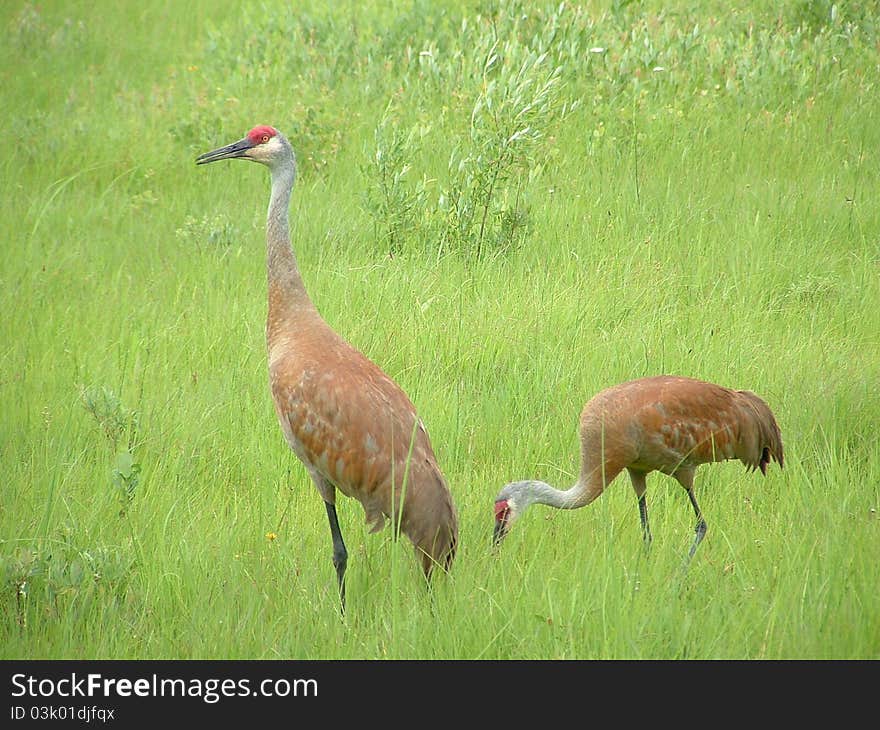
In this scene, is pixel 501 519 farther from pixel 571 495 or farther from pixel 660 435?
pixel 660 435

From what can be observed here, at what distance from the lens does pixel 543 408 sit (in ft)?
17.6

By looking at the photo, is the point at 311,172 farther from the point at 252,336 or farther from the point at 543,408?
the point at 543,408

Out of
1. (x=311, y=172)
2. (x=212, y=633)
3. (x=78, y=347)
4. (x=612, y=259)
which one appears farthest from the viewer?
(x=311, y=172)

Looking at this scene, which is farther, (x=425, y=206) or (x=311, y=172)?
(x=311, y=172)

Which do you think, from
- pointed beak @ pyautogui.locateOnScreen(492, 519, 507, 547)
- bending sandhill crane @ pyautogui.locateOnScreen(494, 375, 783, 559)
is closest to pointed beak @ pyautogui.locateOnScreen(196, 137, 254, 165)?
bending sandhill crane @ pyautogui.locateOnScreen(494, 375, 783, 559)

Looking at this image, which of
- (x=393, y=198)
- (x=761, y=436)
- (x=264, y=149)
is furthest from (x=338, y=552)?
(x=393, y=198)

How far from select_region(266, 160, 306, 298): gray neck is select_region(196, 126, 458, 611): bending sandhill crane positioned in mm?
205

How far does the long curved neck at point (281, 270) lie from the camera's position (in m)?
4.68

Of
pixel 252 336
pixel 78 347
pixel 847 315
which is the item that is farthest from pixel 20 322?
pixel 847 315

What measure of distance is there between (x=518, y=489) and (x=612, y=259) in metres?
2.78

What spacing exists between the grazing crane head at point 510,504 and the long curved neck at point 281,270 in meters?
1.16

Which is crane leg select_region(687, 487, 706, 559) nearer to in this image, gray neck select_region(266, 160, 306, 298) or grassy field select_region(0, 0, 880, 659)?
grassy field select_region(0, 0, 880, 659)

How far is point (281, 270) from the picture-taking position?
4.75 meters

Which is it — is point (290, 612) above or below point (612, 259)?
below
